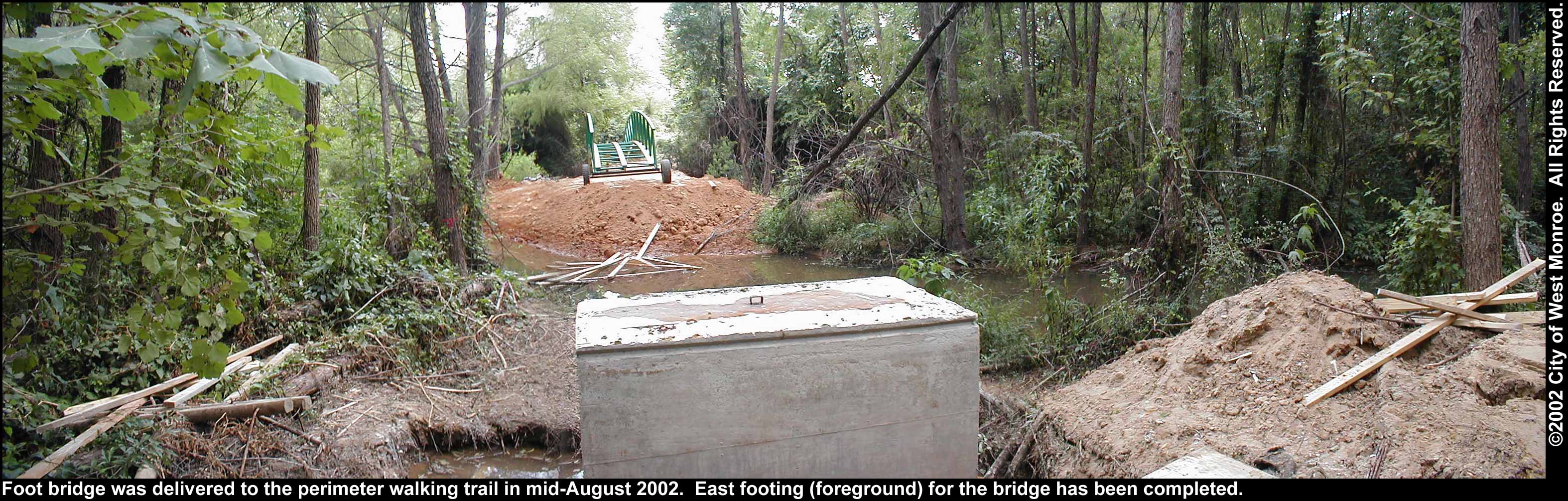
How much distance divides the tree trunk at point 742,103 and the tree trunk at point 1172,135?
1345 centimetres

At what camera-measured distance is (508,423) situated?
5109 mm

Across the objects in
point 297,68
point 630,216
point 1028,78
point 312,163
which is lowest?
point 630,216

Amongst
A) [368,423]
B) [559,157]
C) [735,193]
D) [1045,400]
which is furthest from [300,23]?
[559,157]

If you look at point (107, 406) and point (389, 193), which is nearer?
point (107, 406)

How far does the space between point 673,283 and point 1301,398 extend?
8.34 meters

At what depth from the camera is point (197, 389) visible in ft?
14.1

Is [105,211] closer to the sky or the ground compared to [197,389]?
closer to the sky

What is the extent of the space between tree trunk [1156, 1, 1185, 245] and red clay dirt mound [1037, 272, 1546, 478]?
3.65 ft

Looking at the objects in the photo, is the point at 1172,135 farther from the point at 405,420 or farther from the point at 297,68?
the point at 297,68

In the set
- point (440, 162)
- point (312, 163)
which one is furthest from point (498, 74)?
point (312, 163)

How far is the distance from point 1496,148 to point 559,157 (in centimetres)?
2266

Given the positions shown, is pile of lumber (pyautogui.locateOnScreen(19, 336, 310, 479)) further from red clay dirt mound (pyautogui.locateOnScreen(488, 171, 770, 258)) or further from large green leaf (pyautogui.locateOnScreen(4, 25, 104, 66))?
red clay dirt mound (pyautogui.locateOnScreen(488, 171, 770, 258))

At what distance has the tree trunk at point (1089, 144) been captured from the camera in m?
10.0
